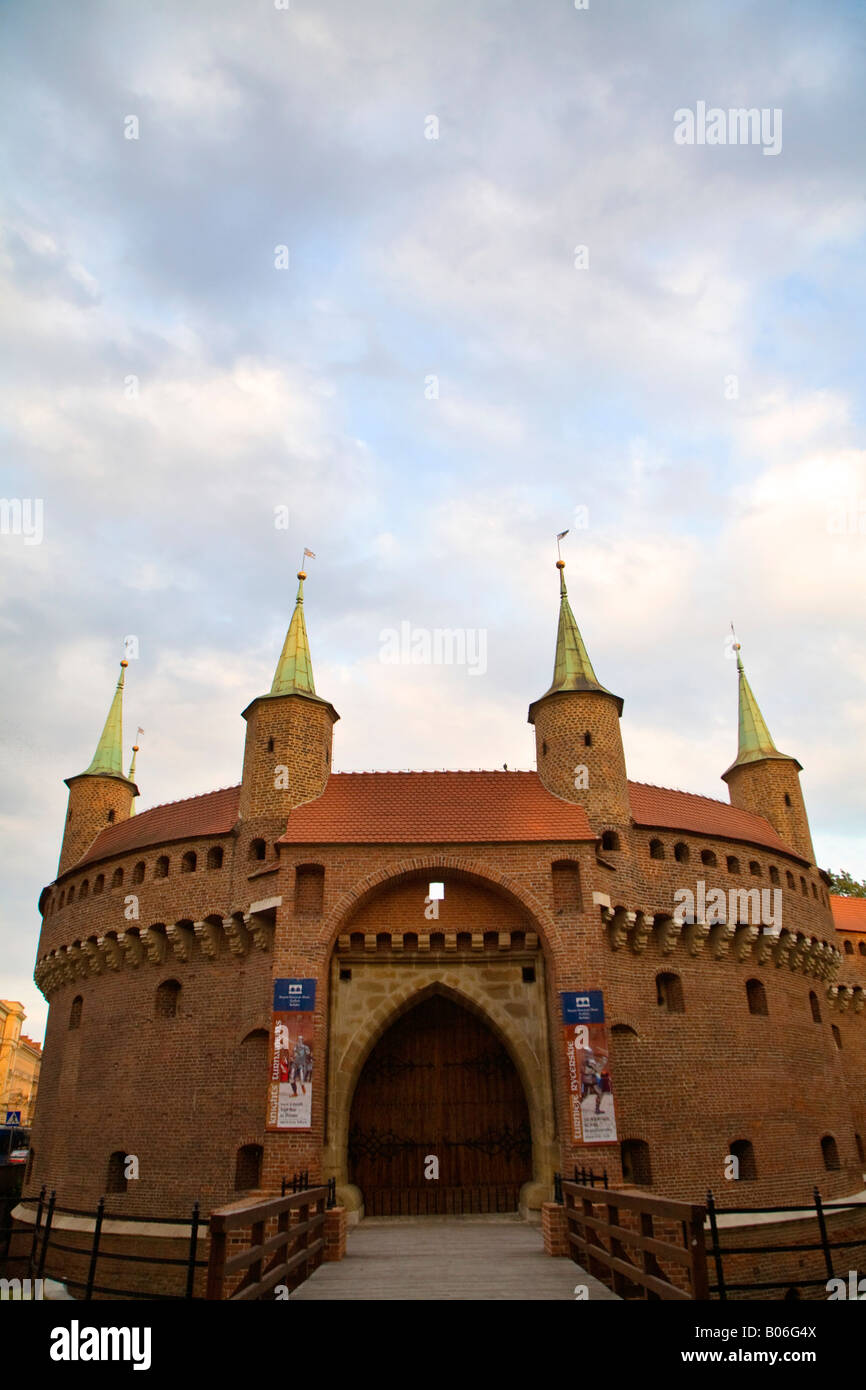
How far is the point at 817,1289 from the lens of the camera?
70.1 ft

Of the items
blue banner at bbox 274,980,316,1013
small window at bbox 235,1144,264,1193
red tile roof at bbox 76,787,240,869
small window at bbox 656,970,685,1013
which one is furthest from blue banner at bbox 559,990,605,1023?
red tile roof at bbox 76,787,240,869

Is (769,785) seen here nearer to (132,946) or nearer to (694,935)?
(694,935)

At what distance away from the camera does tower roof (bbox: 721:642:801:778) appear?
1239 inches

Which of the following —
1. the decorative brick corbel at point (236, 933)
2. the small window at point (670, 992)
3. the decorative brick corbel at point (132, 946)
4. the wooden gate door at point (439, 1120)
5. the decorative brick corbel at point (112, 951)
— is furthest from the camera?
the decorative brick corbel at point (112, 951)

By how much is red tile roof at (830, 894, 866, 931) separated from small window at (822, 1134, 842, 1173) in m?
11.1

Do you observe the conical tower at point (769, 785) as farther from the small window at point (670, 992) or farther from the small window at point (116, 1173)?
the small window at point (116, 1173)

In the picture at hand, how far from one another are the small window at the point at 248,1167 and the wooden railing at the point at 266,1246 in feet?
20.7

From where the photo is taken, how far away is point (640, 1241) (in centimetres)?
955

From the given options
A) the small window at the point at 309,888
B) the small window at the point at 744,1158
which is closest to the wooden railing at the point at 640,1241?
the small window at the point at 744,1158

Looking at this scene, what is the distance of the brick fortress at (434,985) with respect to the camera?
2039 cm

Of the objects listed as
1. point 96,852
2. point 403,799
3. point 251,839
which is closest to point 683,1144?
point 403,799

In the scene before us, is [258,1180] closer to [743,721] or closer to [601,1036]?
[601,1036]

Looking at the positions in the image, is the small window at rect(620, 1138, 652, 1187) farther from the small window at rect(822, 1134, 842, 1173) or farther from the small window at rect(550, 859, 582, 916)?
the small window at rect(822, 1134, 842, 1173)

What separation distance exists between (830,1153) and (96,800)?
82.9ft
